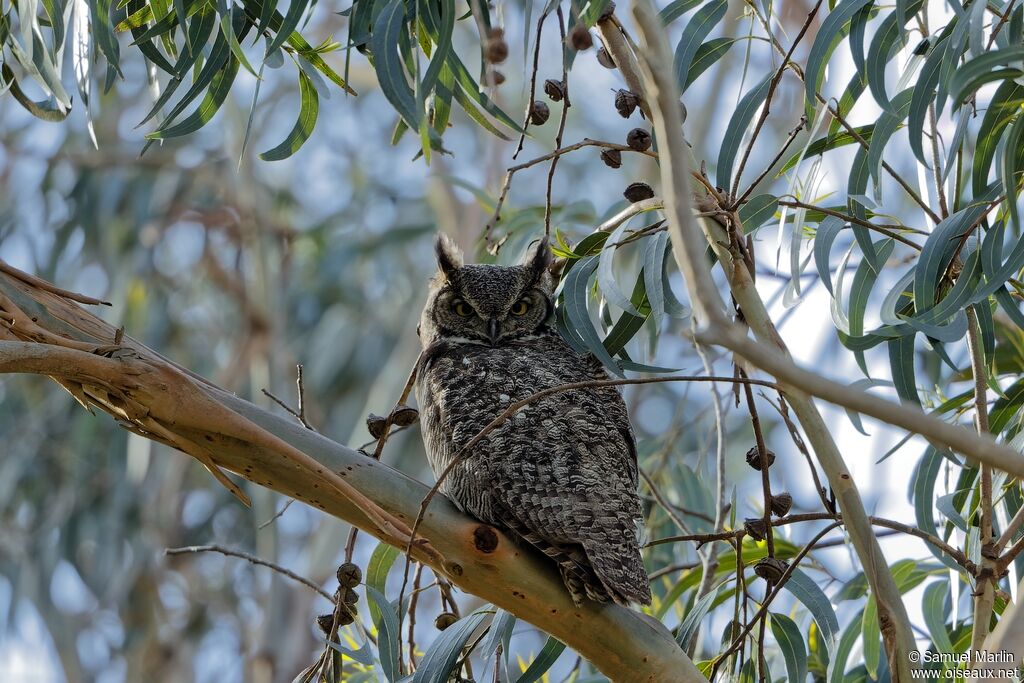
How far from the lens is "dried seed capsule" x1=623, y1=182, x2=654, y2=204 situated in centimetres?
223

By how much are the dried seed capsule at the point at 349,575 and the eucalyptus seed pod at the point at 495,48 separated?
1.04 m

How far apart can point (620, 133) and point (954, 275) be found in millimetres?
7910

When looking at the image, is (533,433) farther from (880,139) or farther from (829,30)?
(829,30)

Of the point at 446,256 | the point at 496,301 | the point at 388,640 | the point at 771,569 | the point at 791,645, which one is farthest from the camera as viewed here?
the point at 446,256

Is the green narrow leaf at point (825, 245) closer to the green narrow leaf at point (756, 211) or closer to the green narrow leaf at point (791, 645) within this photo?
the green narrow leaf at point (756, 211)

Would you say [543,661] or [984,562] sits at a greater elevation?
[984,562]

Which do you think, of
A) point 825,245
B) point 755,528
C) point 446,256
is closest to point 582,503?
point 755,528

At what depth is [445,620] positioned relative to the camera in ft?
A: 8.29

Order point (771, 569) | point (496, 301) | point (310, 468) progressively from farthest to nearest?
1. point (496, 301)
2. point (771, 569)
3. point (310, 468)

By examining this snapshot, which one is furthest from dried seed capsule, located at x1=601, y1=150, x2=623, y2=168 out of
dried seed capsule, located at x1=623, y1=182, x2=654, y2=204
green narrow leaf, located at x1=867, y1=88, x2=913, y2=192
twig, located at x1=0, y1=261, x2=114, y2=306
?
twig, located at x1=0, y1=261, x2=114, y2=306

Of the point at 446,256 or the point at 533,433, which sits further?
the point at 446,256

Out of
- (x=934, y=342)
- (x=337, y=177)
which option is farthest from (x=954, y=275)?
(x=337, y=177)

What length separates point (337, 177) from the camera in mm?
9742

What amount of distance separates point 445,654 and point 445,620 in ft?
0.72
